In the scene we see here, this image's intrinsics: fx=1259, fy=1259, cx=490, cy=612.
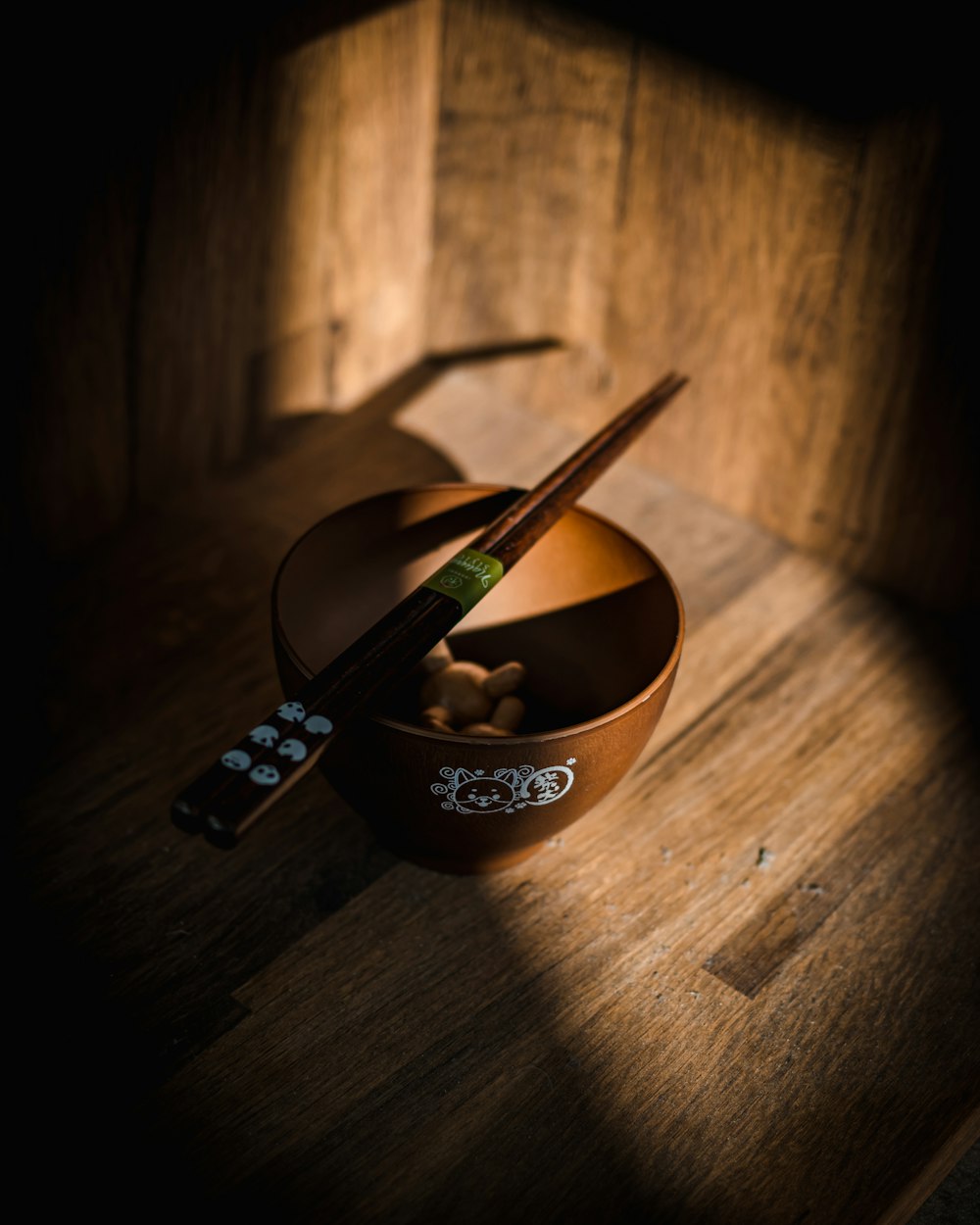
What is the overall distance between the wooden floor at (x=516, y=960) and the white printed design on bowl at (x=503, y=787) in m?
0.12

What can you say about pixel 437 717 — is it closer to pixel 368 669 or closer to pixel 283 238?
pixel 368 669

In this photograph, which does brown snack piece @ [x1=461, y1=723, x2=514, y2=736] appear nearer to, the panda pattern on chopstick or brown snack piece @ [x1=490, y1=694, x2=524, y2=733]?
brown snack piece @ [x1=490, y1=694, x2=524, y2=733]

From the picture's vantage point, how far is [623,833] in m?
0.83

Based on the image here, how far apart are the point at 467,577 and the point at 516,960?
231 millimetres

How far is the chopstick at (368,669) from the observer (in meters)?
0.55

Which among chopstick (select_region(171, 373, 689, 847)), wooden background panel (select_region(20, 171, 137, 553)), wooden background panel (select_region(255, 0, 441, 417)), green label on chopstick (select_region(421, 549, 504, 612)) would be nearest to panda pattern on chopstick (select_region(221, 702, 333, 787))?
chopstick (select_region(171, 373, 689, 847))

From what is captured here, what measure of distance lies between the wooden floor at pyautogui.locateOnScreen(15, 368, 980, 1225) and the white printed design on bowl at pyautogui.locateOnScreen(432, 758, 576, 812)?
0.12 meters

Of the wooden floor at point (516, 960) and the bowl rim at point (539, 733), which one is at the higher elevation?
the bowl rim at point (539, 733)

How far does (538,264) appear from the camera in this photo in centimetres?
114

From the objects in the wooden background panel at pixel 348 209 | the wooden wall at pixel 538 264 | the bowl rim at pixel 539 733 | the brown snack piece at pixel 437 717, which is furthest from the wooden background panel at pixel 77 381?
the brown snack piece at pixel 437 717

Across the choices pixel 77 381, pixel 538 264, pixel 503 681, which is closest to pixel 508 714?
pixel 503 681

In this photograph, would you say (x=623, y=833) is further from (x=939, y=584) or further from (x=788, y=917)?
(x=939, y=584)

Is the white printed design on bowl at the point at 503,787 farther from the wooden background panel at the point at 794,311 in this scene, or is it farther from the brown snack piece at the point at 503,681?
the wooden background panel at the point at 794,311

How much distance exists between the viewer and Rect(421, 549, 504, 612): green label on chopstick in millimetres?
696
